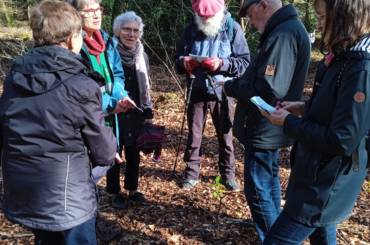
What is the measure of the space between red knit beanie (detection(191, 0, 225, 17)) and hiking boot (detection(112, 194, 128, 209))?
6.75ft

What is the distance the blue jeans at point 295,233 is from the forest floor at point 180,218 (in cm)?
146

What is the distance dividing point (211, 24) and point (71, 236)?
2722 millimetres

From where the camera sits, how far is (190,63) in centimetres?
438

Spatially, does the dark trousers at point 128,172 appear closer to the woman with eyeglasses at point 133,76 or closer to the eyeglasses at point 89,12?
the woman with eyeglasses at point 133,76

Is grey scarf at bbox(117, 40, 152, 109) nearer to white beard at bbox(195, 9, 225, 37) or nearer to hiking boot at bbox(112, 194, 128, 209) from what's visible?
white beard at bbox(195, 9, 225, 37)

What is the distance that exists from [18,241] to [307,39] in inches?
116

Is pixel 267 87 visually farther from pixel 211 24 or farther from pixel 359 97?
pixel 211 24

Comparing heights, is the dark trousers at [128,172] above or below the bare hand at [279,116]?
below

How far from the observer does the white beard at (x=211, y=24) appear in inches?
171

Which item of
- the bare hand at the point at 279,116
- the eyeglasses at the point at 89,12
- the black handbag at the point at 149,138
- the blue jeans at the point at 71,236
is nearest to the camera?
the bare hand at the point at 279,116

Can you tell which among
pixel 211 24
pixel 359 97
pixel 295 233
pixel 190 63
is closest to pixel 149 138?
pixel 190 63

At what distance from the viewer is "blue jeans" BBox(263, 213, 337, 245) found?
223cm

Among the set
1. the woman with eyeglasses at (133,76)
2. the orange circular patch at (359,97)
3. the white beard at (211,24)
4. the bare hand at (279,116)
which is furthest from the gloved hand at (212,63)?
the orange circular patch at (359,97)

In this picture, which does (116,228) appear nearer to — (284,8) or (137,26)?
(137,26)
